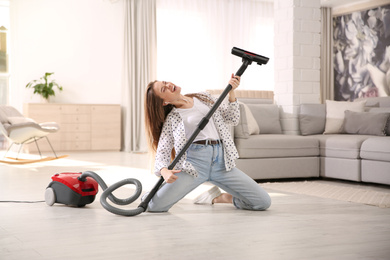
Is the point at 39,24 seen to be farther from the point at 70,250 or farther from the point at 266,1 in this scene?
the point at 70,250

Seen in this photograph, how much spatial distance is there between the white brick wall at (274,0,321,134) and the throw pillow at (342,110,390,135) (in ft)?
1.71

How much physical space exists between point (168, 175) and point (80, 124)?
5675 mm

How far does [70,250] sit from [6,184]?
8.24ft

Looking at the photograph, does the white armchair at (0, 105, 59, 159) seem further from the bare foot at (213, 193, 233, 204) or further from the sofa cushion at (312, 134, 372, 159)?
the bare foot at (213, 193, 233, 204)

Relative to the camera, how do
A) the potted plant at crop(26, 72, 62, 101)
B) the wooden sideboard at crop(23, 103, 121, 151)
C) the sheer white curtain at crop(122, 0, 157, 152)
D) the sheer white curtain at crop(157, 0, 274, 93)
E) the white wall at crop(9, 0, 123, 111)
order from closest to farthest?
the wooden sideboard at crop(23, 103, 121, 151), the potted plant at crop(26, 72, 62, 101), the white wall at crop(9, 0, 123, 111), the sheer white curtain at crop(122, 0, 157, 152), the sheer white curtain at crop(157, 0, 274, 93)

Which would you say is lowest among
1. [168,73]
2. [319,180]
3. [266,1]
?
[319,180]

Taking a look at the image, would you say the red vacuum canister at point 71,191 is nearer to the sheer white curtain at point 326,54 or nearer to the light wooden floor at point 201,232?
the light wooden floor at point 201,232

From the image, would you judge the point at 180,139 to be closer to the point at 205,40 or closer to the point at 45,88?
the point at 45,88

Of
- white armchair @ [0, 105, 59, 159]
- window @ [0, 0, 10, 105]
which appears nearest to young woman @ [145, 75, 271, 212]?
white armchair @ [0, 105, 59, 159]

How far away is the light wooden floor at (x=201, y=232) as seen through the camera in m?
2.10

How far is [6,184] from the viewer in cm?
440

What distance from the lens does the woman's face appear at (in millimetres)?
2984

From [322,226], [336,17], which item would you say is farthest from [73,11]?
[322,226]

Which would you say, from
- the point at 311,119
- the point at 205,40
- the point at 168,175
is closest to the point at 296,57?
the point at 311,119
